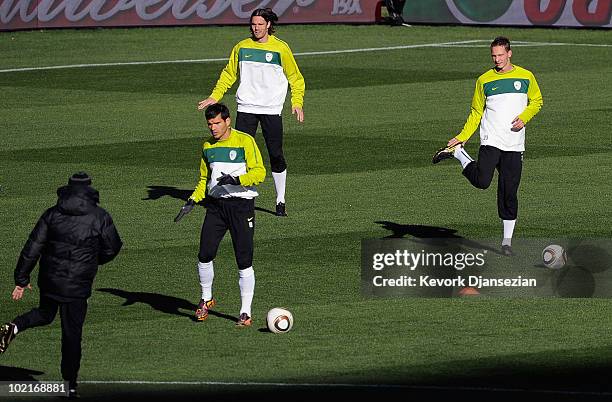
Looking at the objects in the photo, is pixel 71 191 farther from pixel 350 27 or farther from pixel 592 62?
pixel 350 27

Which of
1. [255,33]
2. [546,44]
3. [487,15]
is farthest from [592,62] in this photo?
[255,33]


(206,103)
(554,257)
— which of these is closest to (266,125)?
(206,103)

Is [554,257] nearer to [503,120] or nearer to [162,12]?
[503,120]

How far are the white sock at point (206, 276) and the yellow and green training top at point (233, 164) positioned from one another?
24.2 inches

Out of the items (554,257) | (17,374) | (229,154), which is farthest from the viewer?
(554,257)

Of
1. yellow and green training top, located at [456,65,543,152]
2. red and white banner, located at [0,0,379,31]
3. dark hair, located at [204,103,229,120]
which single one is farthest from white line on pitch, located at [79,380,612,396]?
red and white banner, located at [0,0,379,31]

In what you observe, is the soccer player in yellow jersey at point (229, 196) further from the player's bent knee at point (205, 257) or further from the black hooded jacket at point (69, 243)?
the black hooded jacket at point (69, 243)

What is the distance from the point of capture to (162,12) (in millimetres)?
45969

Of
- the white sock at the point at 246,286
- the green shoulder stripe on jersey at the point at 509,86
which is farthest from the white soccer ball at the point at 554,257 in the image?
the white sock at the point at 246,286

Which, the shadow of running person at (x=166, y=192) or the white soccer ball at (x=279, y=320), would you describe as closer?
the white soccer ball at (x=279, y=320)

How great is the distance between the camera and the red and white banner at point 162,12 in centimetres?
4423

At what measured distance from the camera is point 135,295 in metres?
15.8

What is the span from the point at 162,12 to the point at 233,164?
32.2 m

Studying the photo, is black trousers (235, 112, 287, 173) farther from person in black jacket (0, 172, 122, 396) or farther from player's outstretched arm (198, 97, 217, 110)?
person in black jacket (0, 172, 122, 396)
